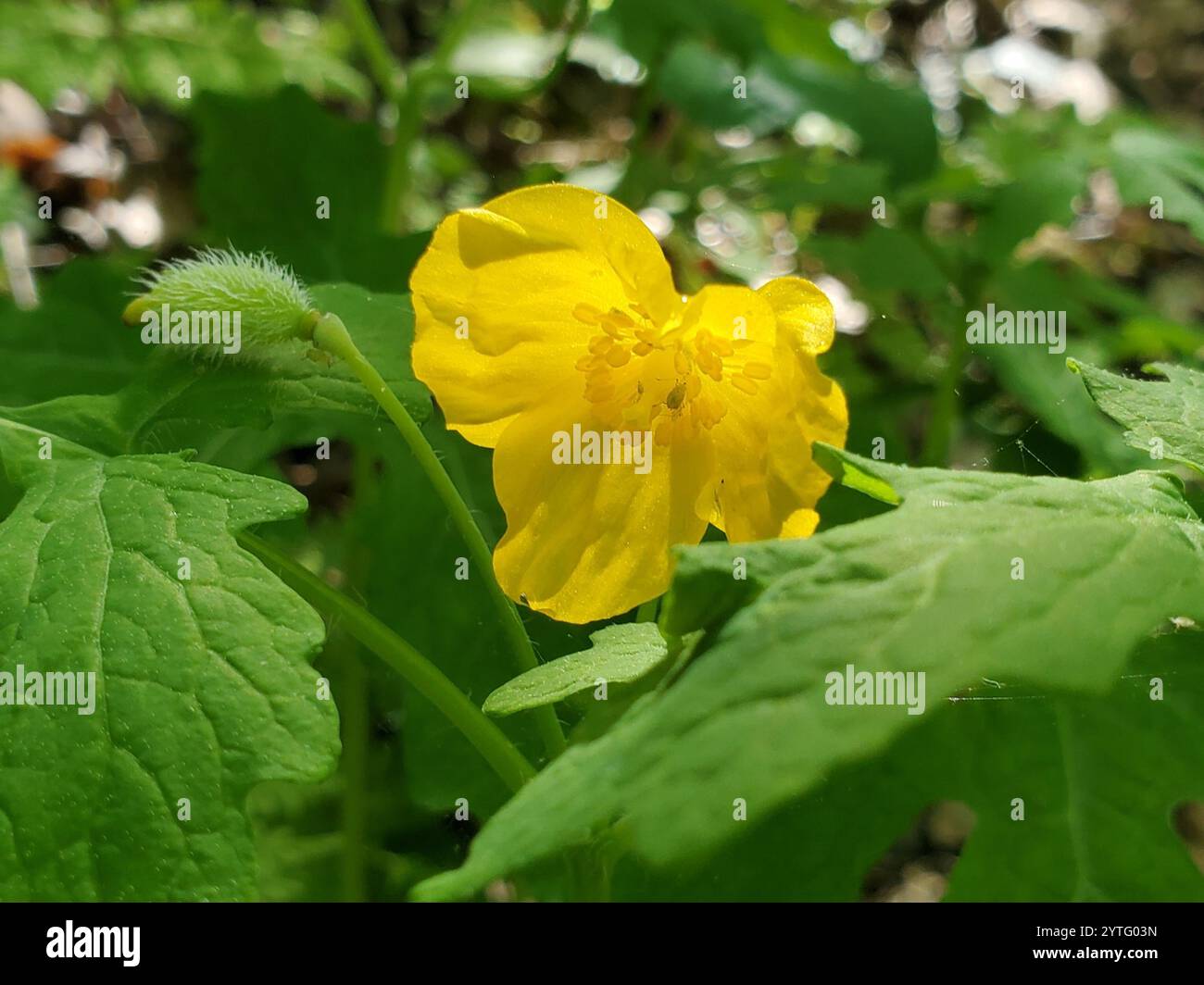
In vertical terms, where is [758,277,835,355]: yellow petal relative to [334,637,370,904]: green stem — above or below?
above

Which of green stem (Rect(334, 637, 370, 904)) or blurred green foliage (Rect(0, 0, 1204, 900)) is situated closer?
blurred green foliage (Rect(0, 0, 1204, 900))

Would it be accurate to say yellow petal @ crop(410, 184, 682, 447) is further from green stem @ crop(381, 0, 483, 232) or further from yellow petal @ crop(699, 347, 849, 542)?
green stem @ crop(381, 0, 483, 232)

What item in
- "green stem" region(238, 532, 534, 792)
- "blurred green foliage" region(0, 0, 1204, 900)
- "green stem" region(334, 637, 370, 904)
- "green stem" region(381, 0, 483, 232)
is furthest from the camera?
"green stem" region(381, 0, 483, 232)

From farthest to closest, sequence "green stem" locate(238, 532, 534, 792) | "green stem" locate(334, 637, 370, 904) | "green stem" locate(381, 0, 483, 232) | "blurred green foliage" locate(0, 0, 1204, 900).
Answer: "green stem" locate(381, 0, 483, 232)
"green stem" locate(334, 637, 370, 904)
"blurred green foliage" locate(0, 0, 1204, 900)
"green stem" locate(238, 532, 534, 792)

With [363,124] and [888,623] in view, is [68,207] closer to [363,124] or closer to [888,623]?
[363,124]

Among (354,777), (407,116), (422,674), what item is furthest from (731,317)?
(407,116)

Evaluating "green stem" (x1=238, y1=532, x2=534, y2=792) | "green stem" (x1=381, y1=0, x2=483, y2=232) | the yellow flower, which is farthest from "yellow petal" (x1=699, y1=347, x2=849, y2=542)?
"green stem" (x1=381, y1=0, x2=483, y2=232)

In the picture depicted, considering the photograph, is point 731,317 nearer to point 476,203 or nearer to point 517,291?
point 517,291

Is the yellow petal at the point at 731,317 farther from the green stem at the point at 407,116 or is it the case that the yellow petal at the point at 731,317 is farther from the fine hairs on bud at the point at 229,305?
the green stem at the point at 407,116
